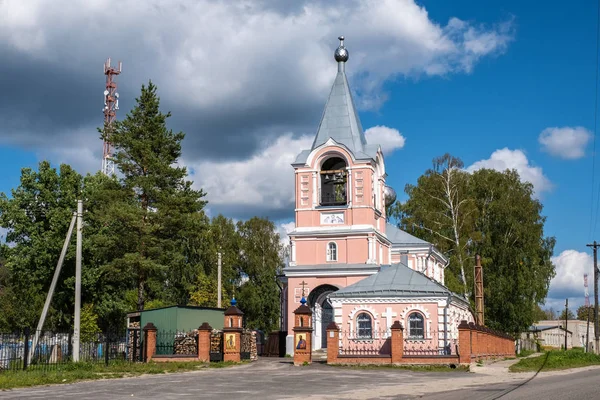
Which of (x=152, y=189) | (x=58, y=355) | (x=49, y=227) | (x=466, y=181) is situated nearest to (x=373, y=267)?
(x=152, y=189)

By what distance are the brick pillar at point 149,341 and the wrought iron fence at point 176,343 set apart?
92cm

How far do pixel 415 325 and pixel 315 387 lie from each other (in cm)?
1344

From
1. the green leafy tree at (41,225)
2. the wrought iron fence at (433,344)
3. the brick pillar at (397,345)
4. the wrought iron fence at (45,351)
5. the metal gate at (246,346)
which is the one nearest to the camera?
the wrought iron fence at (45,351)

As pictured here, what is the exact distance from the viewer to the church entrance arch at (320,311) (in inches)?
1358

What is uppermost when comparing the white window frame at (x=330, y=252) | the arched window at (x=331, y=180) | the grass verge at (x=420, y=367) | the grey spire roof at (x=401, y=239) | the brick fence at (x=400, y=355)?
the arched window at (x=331, y=180)

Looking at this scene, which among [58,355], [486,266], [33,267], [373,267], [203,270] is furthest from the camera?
[203,270]

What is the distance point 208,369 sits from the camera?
81.6 ft

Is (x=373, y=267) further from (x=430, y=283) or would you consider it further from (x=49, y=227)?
(x=49, y=227)

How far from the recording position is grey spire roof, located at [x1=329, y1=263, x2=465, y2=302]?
3062 cm

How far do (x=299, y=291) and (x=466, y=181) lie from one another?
2333cm

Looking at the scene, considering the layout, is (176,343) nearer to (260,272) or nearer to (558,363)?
(558,363)

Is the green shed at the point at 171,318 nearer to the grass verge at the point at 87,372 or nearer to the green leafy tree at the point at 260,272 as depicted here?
the grass verge at the point at 87,372

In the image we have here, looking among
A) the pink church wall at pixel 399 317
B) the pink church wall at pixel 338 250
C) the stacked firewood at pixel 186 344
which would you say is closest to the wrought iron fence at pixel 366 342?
the pink church wall at pixel 399 317

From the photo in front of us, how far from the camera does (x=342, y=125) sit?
3638cm
